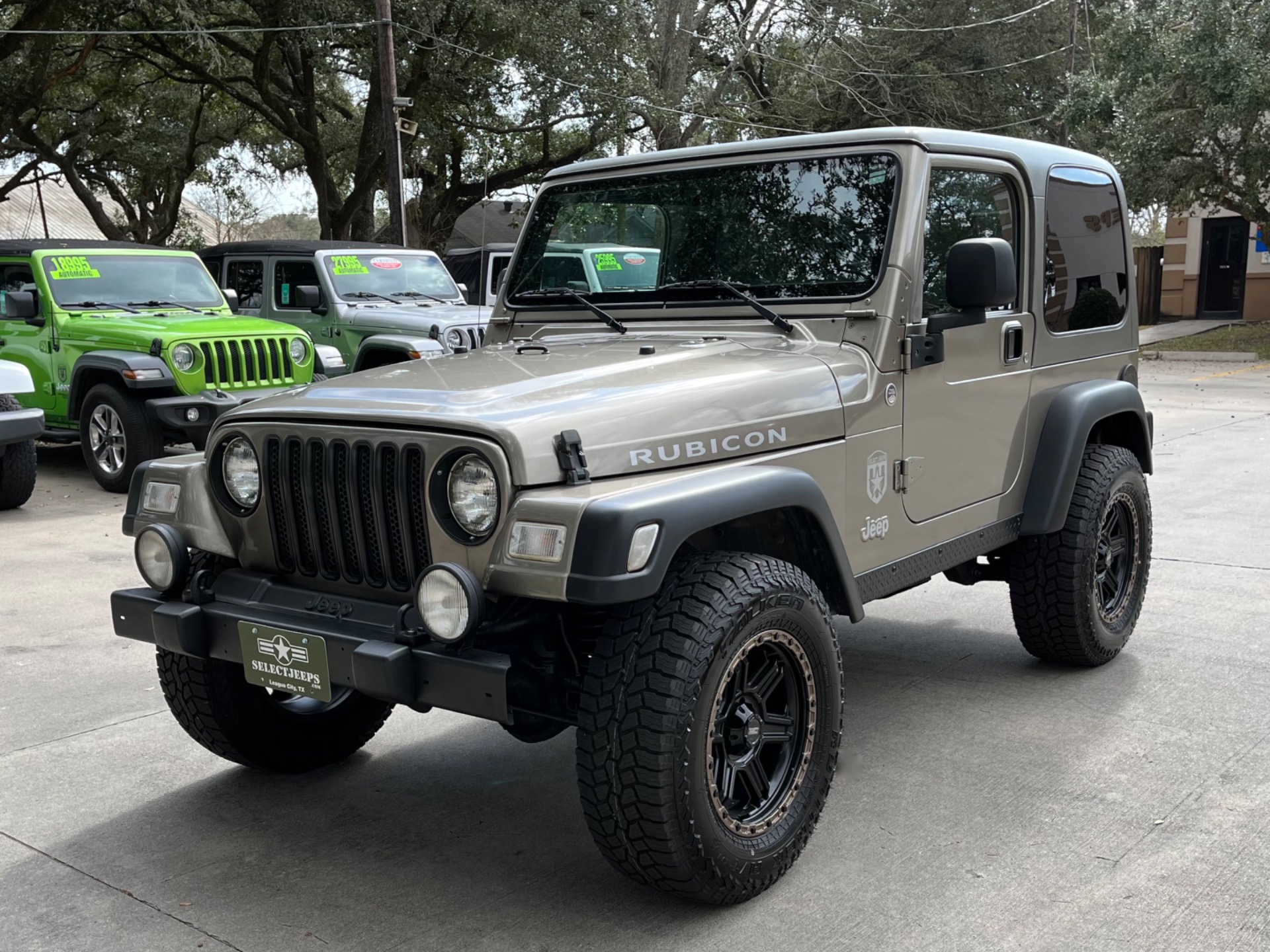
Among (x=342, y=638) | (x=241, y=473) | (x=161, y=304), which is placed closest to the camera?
(x=342, y=638)

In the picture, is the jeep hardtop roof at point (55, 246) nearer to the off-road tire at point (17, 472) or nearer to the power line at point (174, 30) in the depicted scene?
the off-road tire at point (17, 472)

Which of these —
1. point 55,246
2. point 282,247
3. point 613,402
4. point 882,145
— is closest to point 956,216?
point 882,145

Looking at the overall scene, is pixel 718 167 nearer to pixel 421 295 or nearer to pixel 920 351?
pixel 920 351

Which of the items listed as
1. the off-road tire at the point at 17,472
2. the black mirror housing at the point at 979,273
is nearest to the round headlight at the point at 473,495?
the black mirror housing at the point at 979,273

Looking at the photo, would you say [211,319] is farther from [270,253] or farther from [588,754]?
[588,754]

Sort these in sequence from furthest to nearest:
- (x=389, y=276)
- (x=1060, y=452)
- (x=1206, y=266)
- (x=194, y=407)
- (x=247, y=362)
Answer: (x=1206, y=266), (x=389, y=276), (x=247, y=362), (x=194, y=407), (x=1060, y=452)

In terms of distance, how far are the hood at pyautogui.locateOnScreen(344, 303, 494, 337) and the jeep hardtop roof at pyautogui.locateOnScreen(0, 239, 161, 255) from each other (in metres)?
1.70

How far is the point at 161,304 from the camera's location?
10422mm

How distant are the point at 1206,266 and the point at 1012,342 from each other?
90.0ft

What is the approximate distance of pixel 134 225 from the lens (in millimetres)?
34656

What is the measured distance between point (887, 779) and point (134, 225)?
1371 inches

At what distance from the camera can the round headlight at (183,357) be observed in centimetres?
940

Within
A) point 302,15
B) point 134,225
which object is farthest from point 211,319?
point 134,225

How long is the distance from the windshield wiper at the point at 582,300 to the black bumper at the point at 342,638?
4.66 feet
